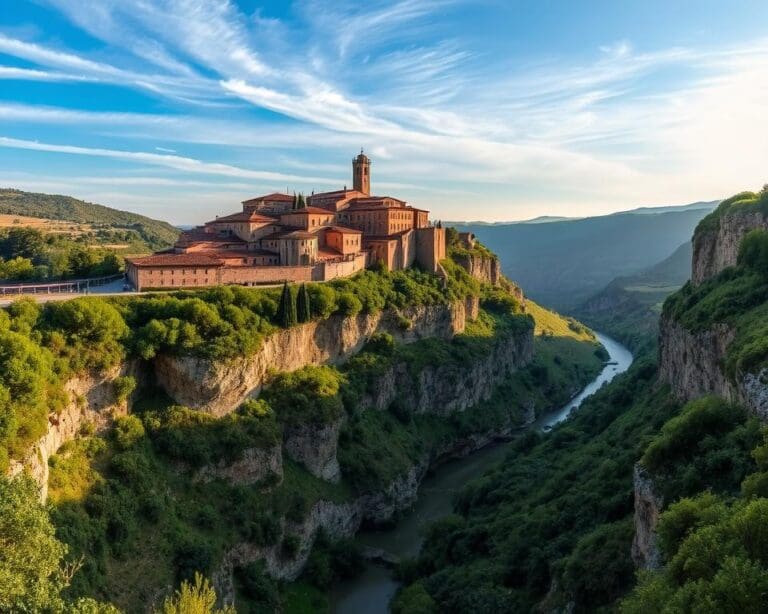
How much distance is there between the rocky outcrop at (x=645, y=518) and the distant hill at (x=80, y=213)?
4560 inches

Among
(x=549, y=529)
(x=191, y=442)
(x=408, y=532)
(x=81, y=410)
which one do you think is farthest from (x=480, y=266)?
(x=81, y=410)

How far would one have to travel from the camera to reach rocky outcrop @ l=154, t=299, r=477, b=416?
1570 inches

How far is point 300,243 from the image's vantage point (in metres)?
56.0

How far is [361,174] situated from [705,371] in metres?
58.3

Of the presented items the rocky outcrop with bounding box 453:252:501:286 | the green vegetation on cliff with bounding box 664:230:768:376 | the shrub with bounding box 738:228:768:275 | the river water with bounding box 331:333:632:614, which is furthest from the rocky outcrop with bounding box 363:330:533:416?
the shrub with bounding box 738:228:768:275

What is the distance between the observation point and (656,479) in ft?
72.9

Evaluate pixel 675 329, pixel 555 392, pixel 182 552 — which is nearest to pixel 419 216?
pixel 555 392

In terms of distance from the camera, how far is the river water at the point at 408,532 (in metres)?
38.1

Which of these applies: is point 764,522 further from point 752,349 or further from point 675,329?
point 675,329

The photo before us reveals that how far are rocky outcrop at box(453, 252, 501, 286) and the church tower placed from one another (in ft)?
51.3

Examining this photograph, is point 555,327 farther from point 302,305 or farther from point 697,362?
point 697,362

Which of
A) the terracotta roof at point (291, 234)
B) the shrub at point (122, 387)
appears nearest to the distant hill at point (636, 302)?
the terracotta roof at point (291, 234)

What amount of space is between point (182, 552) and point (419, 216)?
53282mm

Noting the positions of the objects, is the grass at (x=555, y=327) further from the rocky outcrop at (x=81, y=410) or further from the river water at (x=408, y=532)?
the rocky outcrop at (x=81, y=410)
